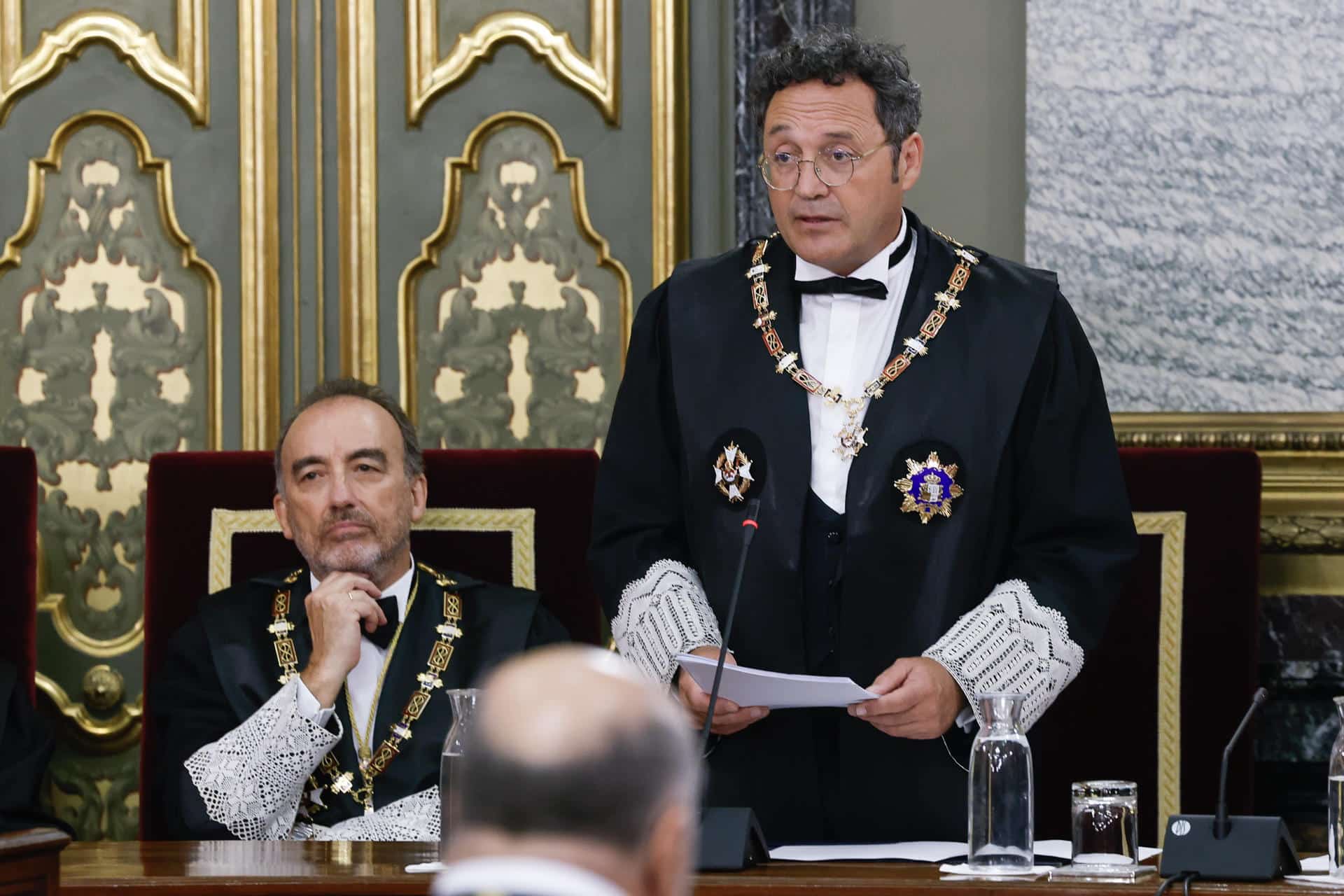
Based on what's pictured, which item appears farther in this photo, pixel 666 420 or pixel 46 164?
pixel 46 164

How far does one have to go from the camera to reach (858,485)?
8.07 ft

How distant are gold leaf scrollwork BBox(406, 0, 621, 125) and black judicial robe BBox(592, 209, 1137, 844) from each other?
129cm

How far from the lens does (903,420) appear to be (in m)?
2.50

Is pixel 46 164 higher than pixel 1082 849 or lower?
higher

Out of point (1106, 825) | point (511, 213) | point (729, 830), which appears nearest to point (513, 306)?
point (511, 213)

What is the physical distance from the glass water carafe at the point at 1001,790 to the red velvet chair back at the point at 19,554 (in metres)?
1.88

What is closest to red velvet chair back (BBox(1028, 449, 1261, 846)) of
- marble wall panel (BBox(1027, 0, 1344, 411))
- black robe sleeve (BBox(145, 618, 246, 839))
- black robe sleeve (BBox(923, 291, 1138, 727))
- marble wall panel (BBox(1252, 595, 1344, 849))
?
marble wall panel (BBox(1252, 595, 1344, 849))

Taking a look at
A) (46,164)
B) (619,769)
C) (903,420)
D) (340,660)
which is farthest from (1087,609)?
(46,164)

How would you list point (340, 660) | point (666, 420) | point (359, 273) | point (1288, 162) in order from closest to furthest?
point (666, 420) → point (340, 660) → point (1288, 162) → point (359, 273)

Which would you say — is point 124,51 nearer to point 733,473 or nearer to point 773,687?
point 733,473

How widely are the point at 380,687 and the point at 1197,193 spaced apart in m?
1.73

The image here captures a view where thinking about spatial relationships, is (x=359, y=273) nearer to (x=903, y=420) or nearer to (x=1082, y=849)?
(x=903, y=420)

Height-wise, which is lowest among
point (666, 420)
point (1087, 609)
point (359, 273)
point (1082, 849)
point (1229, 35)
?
point (1082, 849)

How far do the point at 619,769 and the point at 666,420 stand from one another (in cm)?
193
